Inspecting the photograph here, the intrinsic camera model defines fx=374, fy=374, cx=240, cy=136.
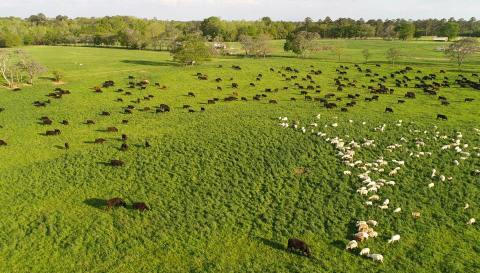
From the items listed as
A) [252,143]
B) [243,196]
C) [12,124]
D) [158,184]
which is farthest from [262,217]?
[12,124]

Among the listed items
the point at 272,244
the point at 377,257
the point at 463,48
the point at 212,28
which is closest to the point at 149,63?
the point at 463,48

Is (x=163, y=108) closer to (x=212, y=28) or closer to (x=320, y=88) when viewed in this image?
(x=320, y=88)

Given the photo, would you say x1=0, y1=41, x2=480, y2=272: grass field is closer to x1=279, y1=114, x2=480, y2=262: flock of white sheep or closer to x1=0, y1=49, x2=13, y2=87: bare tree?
x1=279, y1=114, x2=480, y2=262: flock of white sheep

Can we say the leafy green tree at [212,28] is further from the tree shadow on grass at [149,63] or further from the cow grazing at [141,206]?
the cow grazing at [141,206]

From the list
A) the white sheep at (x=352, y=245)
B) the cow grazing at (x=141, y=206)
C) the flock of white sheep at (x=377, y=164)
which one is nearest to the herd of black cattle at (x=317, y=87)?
the flock of white sheep at (x=377, y=164)

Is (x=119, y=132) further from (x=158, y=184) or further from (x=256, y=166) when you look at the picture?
(x=256, y=166)

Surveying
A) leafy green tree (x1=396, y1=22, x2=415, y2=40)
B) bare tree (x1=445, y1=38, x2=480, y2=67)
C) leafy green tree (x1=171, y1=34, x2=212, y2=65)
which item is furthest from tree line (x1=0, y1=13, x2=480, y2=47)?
bare tree (x1=445, y1=38, x2=480, y2=67)

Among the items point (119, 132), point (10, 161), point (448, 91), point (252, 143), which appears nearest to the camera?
point (10, 161)
